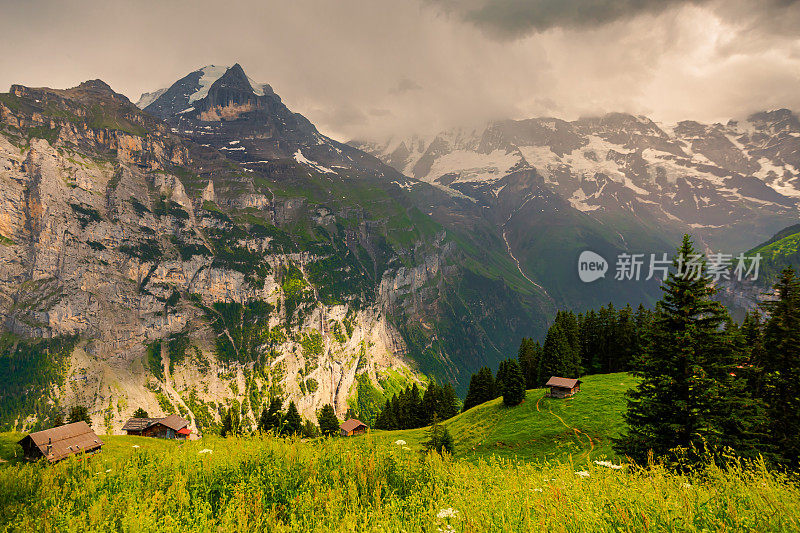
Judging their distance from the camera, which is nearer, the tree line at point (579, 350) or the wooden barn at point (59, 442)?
the wooden barn at point (59, 442)

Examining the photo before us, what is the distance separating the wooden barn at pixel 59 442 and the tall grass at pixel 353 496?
43.7m

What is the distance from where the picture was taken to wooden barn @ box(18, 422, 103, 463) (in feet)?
133

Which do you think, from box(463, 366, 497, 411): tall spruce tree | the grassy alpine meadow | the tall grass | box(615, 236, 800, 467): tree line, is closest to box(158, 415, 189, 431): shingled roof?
box(463, 366, 497, 411): tall spruce tree

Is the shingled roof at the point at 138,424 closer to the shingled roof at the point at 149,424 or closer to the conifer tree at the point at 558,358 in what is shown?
the shingled roof at the point at 149,424

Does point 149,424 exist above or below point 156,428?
above

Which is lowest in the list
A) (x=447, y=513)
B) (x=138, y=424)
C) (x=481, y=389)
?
(x=138, y=424)

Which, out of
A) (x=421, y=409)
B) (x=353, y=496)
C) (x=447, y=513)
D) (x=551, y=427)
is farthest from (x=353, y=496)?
(x=421, y=409)

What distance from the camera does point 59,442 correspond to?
138ft

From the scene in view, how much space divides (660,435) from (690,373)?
3.51 meters

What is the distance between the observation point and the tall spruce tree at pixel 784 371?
A: 20.4 m

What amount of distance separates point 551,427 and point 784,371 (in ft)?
76.3

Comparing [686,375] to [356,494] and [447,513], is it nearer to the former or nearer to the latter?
[447,513]

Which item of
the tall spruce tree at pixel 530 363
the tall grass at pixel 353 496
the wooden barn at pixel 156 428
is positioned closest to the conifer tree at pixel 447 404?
the tall spruce tree at pixel 530 363

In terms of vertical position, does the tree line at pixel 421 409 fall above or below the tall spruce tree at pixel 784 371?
below
